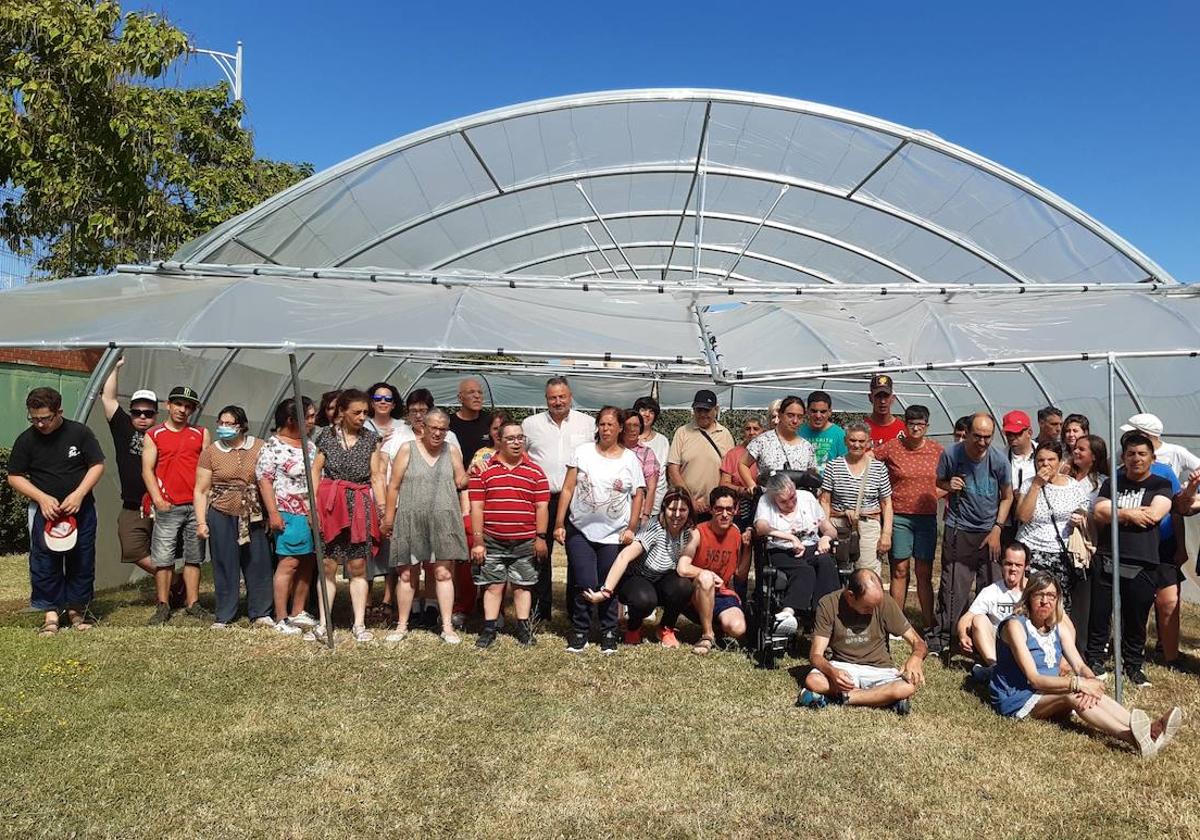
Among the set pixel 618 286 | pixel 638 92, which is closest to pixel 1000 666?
pixel 618 286

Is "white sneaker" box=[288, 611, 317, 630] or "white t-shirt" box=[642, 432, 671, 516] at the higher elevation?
"white t-shirt" box=[642, 432, 671, 516]

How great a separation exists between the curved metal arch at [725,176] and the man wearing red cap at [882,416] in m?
2.58

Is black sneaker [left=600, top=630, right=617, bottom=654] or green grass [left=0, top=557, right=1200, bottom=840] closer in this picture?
green grass [left=0, top=557, right=1200, bottom=840]

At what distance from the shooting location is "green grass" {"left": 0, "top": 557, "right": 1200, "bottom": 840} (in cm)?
370

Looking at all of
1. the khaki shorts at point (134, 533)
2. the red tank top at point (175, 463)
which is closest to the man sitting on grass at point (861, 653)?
the red tank top at point (175, 463)

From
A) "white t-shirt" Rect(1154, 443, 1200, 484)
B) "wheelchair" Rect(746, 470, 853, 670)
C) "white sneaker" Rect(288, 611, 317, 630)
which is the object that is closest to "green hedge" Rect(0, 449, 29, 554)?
"white sneaker" Rect(288, 611, 317, 630)

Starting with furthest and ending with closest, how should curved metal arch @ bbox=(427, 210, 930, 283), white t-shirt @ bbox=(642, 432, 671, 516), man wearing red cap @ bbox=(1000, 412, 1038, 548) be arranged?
curved metal arch @ bbox=(427, 210, 930, 283), white t-shirt @ bbox=(642, 432, 671, 516), man wearing red cap @ bbox=(1000, 412, 1038, 548)

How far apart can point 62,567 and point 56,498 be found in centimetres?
49

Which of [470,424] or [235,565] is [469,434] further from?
[235,565]

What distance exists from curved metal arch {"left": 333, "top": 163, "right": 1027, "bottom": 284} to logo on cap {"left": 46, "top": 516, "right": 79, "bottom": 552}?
3.73 m

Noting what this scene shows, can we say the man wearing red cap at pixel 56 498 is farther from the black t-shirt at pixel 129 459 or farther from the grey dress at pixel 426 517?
the grey dress at pixel 426 517

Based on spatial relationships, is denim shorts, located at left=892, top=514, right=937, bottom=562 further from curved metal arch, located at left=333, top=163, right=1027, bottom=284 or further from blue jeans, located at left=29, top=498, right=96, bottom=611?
blue jeans, located at left=29, top=498, right=96, bottom=611

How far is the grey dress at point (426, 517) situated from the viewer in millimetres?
6250

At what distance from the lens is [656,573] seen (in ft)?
21.1
